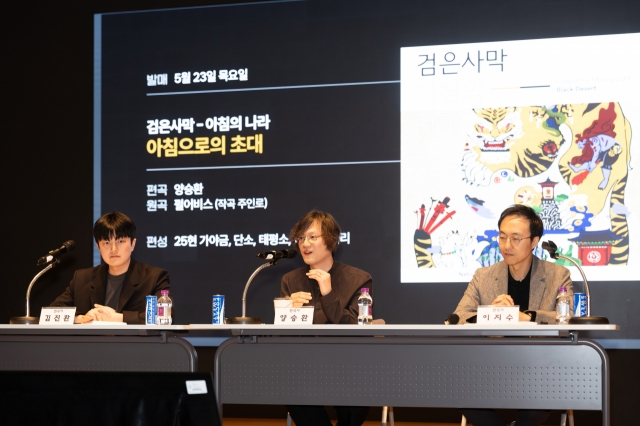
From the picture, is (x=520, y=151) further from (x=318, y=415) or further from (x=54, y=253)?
(x=54, y=253)

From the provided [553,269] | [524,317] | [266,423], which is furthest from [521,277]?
[266,423]

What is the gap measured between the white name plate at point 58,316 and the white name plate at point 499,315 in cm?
159

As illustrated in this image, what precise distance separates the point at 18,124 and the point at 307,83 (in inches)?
80.8

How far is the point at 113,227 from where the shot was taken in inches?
136

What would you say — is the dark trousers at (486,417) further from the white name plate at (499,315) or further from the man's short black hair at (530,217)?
the man's short black hair at (530,217)

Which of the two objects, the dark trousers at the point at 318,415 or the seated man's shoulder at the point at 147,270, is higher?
the seated man's shoulder at the point at 147,270

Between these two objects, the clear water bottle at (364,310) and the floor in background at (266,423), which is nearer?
the clear water bottle at (364,310)

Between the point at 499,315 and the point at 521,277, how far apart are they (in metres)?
0.71

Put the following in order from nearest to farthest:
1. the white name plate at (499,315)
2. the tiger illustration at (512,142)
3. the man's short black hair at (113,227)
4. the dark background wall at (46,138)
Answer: the white name plate at (499,315) → the man's short black hair at (113,227) → the tiger illustration at (512,142) → the dark background wall at (46,138)

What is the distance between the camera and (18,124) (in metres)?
5.15

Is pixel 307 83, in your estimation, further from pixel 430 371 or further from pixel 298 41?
pixel 430 371

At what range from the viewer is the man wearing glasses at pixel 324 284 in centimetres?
318

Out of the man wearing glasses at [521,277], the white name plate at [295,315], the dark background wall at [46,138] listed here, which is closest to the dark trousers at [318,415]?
the white name plate at [295,315]

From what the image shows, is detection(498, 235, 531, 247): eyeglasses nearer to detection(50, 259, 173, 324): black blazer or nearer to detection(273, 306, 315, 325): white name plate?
detection(273, 306, 315, 325): white name plate
